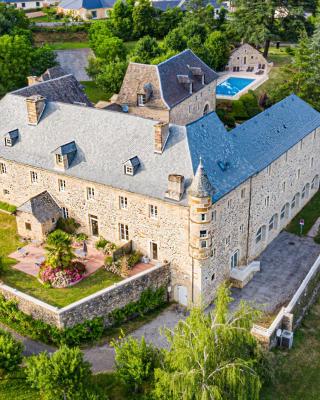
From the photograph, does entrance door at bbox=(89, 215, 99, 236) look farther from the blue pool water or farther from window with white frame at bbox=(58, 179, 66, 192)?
the blue pool water

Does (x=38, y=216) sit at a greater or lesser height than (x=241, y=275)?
greater

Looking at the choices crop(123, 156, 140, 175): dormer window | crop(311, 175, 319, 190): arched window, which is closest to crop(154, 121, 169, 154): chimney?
crop(123, 156, 140, 175): dormer window

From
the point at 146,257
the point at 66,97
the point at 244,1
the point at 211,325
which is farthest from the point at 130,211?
the point at 244,1

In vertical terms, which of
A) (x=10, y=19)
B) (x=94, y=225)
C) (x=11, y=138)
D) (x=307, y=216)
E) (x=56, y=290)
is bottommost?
(x=307, y=216)

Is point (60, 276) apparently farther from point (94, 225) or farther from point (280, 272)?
point (280, 272)

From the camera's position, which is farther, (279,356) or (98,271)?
(98,271)

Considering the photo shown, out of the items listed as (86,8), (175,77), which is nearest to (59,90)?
(175,77)

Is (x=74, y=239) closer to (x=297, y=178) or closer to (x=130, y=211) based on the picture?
(x=130, y=211)
